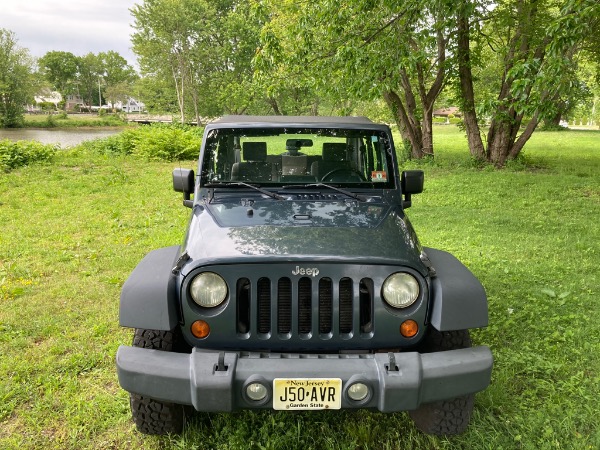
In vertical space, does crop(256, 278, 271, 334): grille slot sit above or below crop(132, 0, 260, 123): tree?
below

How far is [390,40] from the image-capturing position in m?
8.78

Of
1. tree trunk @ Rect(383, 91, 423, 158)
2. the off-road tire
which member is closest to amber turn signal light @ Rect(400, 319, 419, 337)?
the off-road tire

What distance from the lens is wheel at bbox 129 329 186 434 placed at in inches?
107

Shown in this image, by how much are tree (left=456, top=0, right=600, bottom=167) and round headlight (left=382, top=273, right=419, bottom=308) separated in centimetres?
405

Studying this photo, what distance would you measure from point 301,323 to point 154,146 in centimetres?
1732

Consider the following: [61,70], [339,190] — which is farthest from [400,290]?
[61,70]

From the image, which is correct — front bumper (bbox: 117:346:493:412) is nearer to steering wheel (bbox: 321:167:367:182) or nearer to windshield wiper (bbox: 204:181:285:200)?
windshield wiper (bbox: 204:181:285:200)

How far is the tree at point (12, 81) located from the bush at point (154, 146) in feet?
105

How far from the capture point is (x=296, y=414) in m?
3.11

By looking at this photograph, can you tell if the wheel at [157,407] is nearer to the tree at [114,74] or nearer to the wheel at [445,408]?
the wheel at [445,408]

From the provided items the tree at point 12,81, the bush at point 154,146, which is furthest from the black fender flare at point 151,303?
the tree at point 12,81

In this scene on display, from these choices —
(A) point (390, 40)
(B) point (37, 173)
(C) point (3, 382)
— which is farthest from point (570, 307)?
(B) point (37, 173)

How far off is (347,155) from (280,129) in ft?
1.76

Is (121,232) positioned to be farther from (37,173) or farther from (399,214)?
(37,173)
